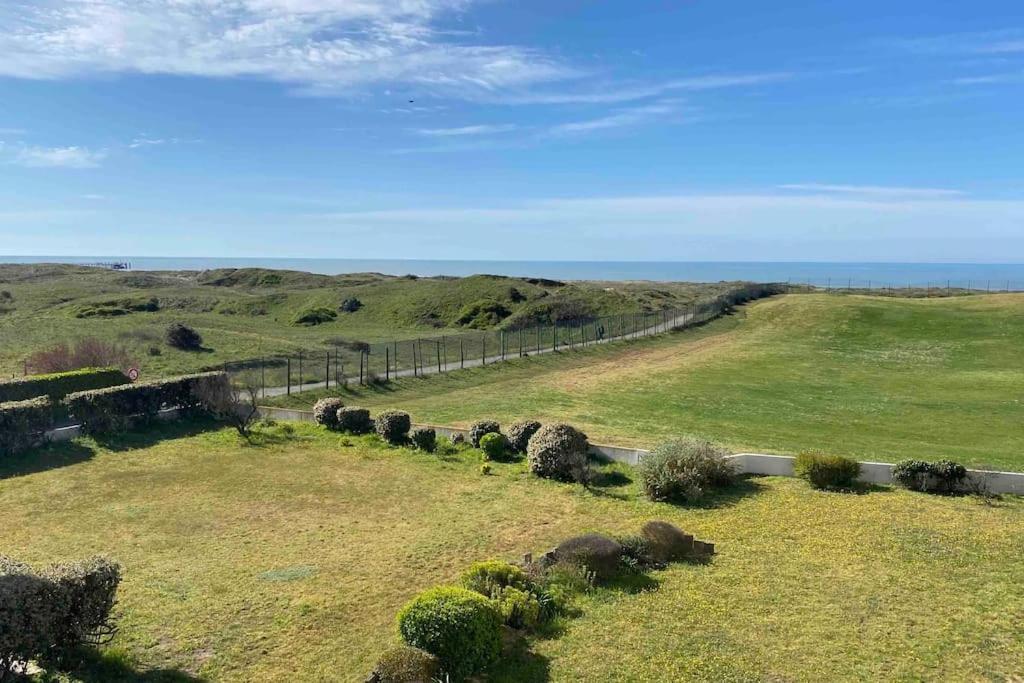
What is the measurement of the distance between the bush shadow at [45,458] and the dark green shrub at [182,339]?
84.9ft

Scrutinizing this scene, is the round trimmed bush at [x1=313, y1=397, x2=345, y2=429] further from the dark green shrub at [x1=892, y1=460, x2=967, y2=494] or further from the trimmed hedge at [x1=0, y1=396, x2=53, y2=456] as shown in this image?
the dark green shrub at [x1=892, y1=460, x2=967, y2=494]

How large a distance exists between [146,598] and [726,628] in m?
9.78

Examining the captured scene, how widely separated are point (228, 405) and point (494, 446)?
11.1m

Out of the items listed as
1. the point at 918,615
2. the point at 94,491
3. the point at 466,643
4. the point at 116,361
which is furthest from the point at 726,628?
the point at 116,361

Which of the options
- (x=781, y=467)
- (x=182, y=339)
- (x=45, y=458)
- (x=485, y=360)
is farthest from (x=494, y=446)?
(x=182, y=339)

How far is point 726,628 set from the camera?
10.5 meters

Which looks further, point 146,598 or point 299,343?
point 299,343

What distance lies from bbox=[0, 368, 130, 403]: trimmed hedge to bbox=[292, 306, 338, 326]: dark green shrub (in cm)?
4699

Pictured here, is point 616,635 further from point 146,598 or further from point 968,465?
point 968,465

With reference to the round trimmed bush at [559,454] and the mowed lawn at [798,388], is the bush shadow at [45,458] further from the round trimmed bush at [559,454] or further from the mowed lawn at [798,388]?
the round trimmed bush at [559,454]

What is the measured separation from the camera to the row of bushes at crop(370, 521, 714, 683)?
9.01 meters

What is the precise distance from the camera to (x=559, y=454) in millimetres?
20031

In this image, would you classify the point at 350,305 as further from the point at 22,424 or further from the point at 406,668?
the point at 406,668

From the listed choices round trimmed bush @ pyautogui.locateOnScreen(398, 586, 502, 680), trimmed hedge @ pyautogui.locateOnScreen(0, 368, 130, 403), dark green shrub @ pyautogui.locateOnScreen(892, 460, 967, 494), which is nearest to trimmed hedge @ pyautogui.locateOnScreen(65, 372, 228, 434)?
trimmed hedge @ pyautogui.locateOnScreen(0, 368, 130, 403)
